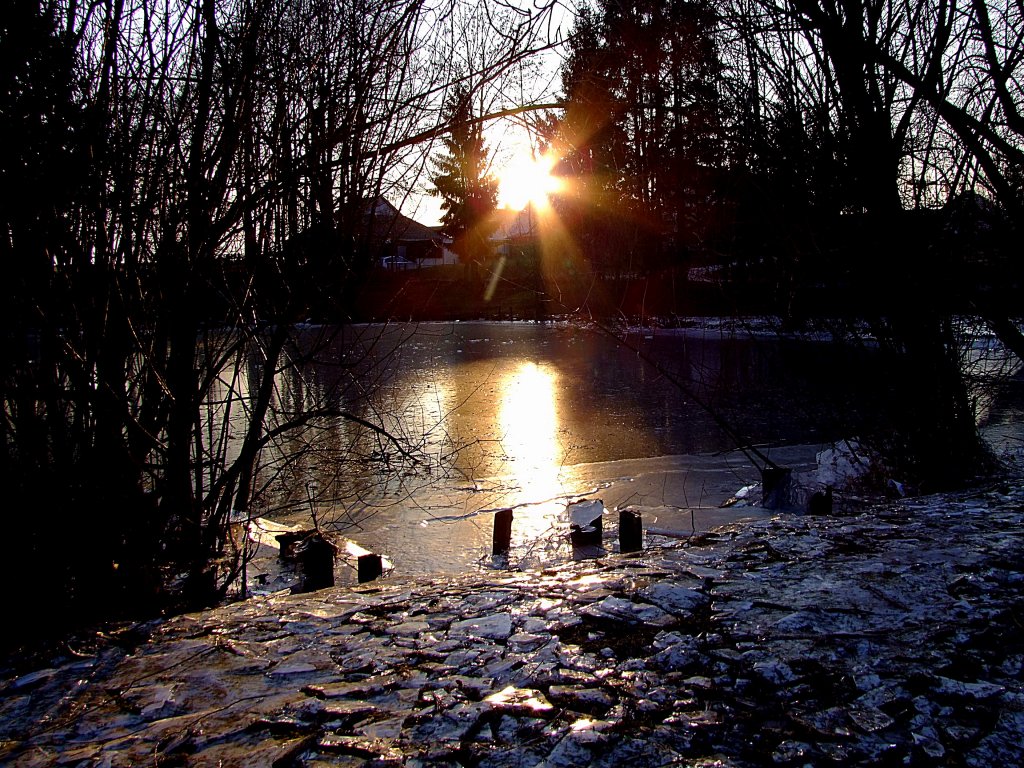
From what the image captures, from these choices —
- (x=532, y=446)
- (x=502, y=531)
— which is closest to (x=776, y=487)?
(x=502, y=531)

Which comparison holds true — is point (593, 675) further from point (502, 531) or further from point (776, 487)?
point (776, 487)

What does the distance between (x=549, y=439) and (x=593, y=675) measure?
271 inches

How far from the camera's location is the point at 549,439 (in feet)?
29.1

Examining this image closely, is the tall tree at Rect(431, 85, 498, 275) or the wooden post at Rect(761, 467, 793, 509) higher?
the tall tree at Rect(431, 85, 498, 275)

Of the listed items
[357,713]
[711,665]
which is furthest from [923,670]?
[357,713]

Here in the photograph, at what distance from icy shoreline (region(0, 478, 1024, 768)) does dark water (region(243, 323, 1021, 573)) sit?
148 centimetres

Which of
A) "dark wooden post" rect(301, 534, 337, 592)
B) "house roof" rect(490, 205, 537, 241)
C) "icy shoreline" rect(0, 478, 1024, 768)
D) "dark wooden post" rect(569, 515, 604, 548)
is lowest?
"dark wooden post" rect(569, 515, 604, 548)

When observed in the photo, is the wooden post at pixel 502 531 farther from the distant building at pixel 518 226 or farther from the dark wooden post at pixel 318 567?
the distant building at pixel 518 226

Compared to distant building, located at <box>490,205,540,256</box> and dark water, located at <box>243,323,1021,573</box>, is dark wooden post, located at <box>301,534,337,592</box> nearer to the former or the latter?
dark water, located at <box>243,323,1021,573</box>

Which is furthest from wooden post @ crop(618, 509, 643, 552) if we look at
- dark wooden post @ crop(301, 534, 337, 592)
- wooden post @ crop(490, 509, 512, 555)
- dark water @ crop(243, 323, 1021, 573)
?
dark wooden post @ crop(301, 534, 337, 592)

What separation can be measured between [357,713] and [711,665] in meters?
0.97

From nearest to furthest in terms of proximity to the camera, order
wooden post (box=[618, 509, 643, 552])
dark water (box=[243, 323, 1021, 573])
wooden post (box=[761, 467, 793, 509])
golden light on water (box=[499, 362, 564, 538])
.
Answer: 1. wooden post (box=[618, 509, 643, 552])
2. dark water (box=[243, 323, 1021, 573])
3. wooden post (box=[761, 467, 793, 509])
4. golden light on water (box=[499, 362, 564, 538])

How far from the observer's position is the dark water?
204 inches

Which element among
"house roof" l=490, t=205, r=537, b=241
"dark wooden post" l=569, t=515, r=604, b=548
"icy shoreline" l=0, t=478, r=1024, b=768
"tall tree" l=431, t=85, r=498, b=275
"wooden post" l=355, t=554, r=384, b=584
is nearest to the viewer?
"icy shoreline" l=0, t=478, r=1024, b=768
